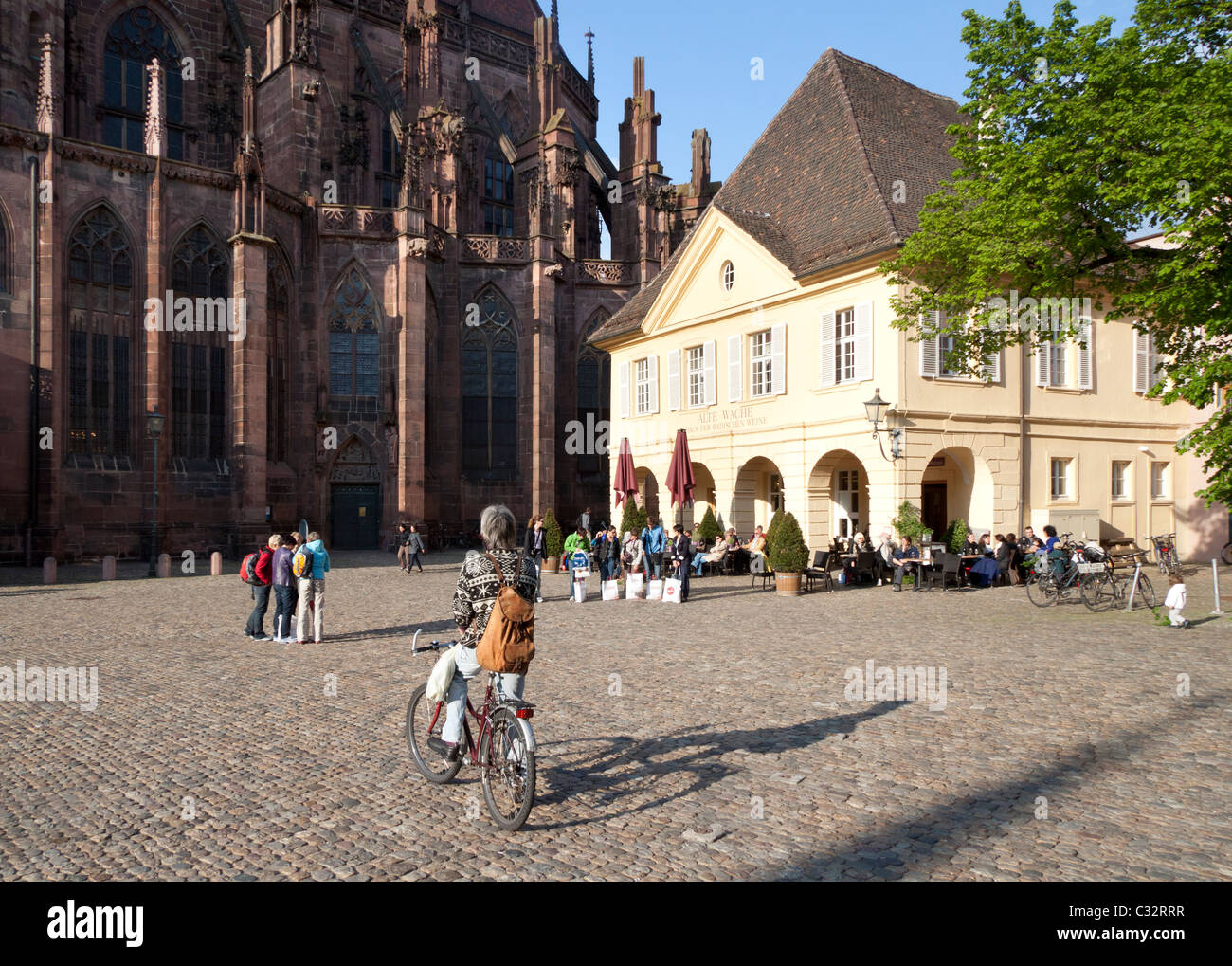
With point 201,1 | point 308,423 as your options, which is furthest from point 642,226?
point 201,1

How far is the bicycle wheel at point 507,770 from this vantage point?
5238mm

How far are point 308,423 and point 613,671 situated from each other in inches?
1061

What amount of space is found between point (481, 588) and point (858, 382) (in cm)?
1715

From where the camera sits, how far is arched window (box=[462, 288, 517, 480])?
129 ft

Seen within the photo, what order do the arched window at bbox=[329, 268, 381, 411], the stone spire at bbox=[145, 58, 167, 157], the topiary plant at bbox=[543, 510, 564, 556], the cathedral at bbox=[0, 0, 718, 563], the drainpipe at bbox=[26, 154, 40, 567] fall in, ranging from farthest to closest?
the arched window at bbox=[329, 268, 381, 411], the stone spire at bbox=[145, 58, 167, 157], the cathedral at bbox=[0, 0, 718, 563], the drainpipe at bbox=[26, 154, 40, 567], the topiary plant at bbox=[543, 510, 564, 556]

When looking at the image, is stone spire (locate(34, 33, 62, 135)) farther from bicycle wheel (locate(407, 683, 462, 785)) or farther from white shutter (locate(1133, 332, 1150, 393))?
white shutter (locate(1133, 332, 1150, 393))

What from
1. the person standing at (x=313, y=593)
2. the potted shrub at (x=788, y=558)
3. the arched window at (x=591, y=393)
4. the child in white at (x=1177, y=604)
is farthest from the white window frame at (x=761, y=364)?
the arched window at (x=591, y=393)

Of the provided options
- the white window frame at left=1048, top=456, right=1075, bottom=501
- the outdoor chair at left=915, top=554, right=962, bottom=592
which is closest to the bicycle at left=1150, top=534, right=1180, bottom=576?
the white window frame at left=1048, top=456, right=1075, bottom=501

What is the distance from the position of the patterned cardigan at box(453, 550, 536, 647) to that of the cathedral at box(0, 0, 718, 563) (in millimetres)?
21761

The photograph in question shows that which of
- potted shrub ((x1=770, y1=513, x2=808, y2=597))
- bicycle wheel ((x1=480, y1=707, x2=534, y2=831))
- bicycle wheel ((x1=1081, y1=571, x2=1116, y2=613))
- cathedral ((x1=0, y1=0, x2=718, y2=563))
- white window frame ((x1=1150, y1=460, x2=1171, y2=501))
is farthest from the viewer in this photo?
cathedral ((x1=0, y1=0, x2=718, y2=563))

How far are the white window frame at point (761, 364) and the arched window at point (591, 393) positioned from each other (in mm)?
16387

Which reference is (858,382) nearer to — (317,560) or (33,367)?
(317,560)

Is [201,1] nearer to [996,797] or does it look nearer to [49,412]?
[49,412]

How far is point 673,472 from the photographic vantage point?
22125 millimetres
